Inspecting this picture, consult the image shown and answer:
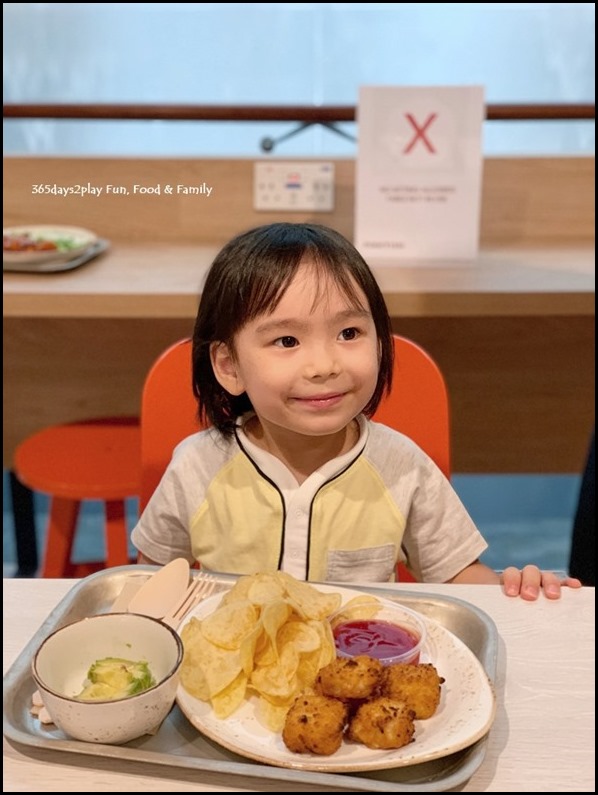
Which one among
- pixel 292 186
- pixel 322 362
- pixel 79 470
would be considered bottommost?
pixel 79 470

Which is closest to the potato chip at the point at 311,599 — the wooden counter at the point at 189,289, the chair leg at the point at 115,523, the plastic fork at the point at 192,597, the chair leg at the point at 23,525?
the plastic fork at the point at 192,597

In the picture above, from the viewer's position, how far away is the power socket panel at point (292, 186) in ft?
6.94

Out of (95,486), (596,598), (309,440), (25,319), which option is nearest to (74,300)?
(95,486)

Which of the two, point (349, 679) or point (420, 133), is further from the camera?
point (420, 133)

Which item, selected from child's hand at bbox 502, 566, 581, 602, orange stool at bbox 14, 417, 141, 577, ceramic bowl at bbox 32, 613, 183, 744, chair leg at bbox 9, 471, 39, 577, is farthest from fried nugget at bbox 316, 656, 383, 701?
chair leg at bbox 9, 471, 39, 577

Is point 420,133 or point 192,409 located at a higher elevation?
point 420,133

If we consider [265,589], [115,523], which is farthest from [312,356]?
[115,523]

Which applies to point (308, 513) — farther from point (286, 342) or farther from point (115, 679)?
point (115, 679)

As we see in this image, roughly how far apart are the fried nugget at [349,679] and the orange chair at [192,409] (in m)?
0.48

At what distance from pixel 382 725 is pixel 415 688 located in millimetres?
44

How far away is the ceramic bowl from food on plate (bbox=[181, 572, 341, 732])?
0.10 feet

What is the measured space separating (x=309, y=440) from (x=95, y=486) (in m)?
0.89

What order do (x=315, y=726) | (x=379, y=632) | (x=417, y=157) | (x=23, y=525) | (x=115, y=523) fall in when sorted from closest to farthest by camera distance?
(x=315, y=726)
(x=379, y=632)
(x=115, y=523)
(x=417, y=157)
(x=23, y=525)

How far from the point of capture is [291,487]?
99cm
